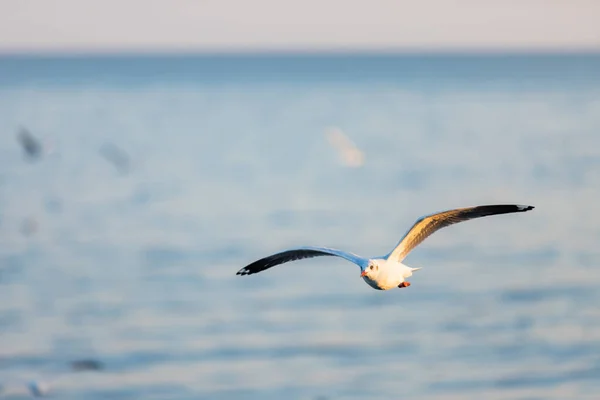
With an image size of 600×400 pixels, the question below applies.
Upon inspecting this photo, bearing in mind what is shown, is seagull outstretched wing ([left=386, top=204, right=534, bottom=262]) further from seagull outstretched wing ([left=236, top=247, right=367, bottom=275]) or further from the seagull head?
seagull outstretched wing ([left=236, top=247, right=367, bottom=275])

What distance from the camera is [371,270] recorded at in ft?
44.4

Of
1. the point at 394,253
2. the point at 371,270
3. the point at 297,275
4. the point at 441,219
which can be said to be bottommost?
the point at 371,270

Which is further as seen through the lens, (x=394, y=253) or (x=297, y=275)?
(x=297, y=275)

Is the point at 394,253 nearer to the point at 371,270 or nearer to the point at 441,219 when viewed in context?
the point at 371,270

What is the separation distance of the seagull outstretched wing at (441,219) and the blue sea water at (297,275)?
28.9 ft

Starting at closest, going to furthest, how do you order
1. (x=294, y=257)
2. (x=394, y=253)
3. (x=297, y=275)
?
(x=394, y=253)
(x=294, y=257)
(x=297, y=275)

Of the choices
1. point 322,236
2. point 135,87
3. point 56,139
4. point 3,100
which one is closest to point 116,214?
point 322,236

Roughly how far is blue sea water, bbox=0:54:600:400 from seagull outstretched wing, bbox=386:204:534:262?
8797 mm

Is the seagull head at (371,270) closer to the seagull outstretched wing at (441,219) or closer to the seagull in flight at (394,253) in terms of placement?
the seagull in flight at (394,253)

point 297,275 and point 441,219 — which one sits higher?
point 297,275

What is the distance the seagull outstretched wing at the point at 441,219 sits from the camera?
13.0 metres

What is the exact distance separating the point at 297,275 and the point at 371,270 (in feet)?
56.1

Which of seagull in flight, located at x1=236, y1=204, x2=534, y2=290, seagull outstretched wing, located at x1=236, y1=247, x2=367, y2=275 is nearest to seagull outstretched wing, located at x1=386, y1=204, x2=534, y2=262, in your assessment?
seagull in flight, located at x1=236, y1=204, x2=534, y2=290

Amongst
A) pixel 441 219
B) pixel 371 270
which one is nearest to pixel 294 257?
pixel 371 270
